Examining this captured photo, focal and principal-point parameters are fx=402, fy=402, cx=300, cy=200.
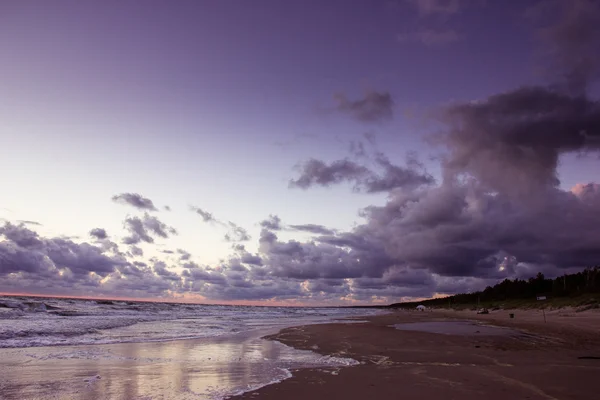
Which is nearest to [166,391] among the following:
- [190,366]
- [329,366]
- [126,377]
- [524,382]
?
[126,377]

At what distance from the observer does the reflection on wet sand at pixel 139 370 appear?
416 inches

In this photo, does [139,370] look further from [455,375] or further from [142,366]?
[455,375]

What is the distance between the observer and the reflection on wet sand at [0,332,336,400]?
34.7 ft

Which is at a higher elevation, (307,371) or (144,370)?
(307,371)

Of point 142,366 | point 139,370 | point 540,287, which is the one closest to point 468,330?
point 142,366

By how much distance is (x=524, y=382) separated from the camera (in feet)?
36.7

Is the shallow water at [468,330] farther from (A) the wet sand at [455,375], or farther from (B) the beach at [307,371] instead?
(A) the wet sand at [455,375]

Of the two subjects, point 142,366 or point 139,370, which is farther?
point 142,366

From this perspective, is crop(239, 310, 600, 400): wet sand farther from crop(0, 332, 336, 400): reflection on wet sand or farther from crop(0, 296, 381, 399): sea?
crop(0, 332, 336, 400): reflection on wet sand

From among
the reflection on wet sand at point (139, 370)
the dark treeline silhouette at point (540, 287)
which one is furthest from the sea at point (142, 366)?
the dark treeline silhouette at point (540, 287)

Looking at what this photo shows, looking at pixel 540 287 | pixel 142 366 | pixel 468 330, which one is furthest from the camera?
pixel 540 287

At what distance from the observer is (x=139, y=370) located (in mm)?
13648

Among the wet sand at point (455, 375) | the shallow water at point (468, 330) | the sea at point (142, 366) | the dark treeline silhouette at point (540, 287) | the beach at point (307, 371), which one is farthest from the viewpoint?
the dark treeline silhouette at point (540, 287)

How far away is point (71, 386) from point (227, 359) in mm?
6448
